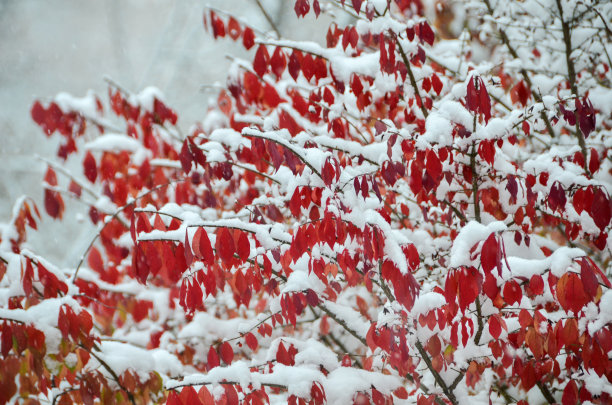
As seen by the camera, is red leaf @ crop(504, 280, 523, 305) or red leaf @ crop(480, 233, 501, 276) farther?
red leaf @ crop(504, 280, 523, 305)

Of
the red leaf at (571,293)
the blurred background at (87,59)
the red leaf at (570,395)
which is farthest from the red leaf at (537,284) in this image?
Result: the blurred background at (87,59)

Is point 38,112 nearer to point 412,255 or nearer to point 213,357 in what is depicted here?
point 213,357

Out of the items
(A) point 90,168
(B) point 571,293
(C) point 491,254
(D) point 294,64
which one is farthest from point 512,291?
(A) point 90,168

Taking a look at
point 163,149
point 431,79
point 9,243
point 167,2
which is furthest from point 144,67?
point 431,79

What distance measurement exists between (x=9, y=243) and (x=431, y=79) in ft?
10.3

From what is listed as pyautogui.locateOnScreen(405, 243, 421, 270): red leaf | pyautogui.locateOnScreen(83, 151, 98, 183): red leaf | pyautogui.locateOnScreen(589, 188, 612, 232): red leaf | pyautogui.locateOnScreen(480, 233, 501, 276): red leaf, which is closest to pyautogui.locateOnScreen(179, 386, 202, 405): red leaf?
pyautogui.locateOnScreen(405, 243, 421, 270): red leaf

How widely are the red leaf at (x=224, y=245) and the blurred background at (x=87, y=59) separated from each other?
25.6ft

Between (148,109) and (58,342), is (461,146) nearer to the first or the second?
(58,342)

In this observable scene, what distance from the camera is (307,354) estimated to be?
255 cm

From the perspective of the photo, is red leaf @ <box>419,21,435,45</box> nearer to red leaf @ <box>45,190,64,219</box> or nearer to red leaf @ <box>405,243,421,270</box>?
red leaf @ <box>405,243,421,270</box>

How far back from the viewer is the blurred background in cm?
988

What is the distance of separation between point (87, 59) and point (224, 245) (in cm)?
1091

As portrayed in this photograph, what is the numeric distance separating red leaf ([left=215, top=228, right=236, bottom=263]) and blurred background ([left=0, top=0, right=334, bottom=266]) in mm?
7799

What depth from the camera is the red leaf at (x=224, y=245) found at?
2.11m
